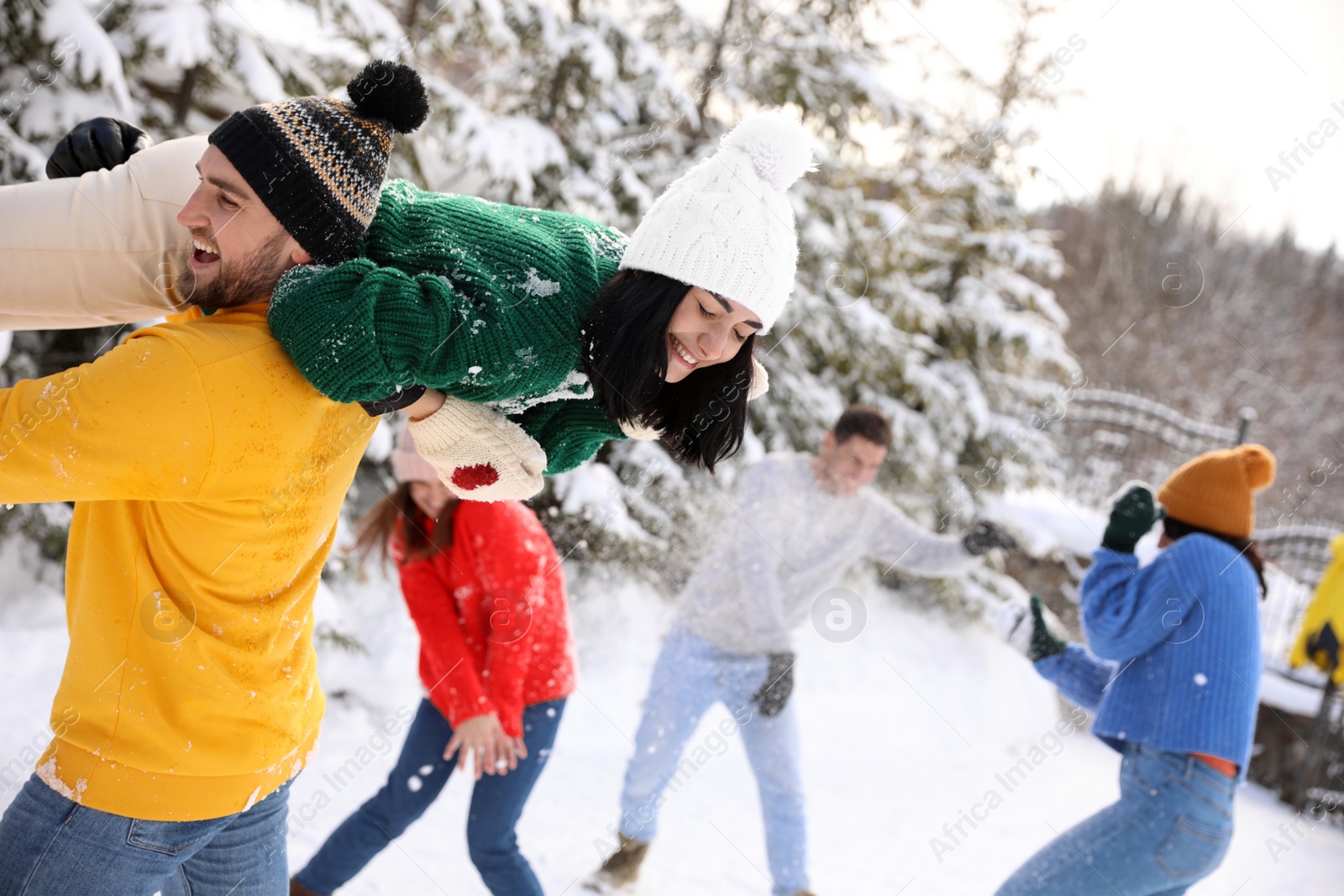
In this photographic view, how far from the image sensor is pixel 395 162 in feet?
14.4

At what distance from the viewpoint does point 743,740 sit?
11.3 ft

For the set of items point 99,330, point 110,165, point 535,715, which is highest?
point 110,165

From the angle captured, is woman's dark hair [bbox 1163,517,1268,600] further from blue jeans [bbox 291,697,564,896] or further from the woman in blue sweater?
blue jeans [bbox 291,697,564,896]

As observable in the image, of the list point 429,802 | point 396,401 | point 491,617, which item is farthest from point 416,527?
point 396,401

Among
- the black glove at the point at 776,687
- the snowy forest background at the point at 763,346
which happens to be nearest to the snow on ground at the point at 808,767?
the snowy forest background at the point at 763,346

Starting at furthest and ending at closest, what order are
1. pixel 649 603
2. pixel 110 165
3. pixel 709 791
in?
pixel 649 603
pixel 709 791
pixel 110 165

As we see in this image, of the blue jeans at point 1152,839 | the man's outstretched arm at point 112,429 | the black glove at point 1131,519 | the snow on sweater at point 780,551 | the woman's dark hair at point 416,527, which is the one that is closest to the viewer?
the man's outstretched arm at point 112,429

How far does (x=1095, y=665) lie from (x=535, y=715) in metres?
2.06

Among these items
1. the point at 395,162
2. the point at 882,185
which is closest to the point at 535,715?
the point at 395,162

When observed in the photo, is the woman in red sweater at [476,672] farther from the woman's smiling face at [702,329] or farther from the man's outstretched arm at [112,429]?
the man's outstretched arm at [112,429]

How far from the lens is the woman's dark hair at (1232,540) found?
277 cm

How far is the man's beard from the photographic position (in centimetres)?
127

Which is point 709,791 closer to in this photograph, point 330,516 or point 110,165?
point 330,516

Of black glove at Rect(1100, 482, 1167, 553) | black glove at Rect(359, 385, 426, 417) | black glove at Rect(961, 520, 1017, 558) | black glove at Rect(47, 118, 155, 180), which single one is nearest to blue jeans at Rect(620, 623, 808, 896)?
black glove at Rect(961, 520, 1017, 558)
